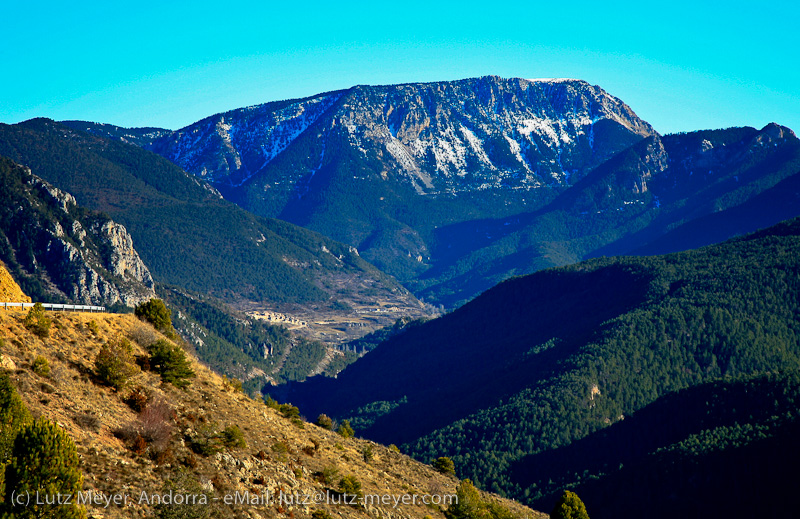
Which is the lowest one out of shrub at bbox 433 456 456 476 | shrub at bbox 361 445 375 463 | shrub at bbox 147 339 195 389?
shrub at bbox 433 456 456 476

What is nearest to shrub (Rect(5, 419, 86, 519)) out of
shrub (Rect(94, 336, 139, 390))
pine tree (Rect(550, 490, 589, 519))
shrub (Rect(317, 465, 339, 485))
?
shrub (Rect(94, 336, 139, 390))

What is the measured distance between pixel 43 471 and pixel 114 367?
565 inches

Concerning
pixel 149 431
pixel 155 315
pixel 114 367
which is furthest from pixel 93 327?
pixel 149 431

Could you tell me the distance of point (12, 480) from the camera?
3525 centimetres

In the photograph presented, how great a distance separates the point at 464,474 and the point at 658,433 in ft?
129

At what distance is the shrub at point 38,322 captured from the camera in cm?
4972

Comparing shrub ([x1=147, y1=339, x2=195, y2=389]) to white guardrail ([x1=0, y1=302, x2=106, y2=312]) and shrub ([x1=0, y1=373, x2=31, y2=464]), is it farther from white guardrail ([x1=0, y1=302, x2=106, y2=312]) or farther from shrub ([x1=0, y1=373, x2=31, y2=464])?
shrub ([x1=0, y1=373, x2=31, y2=464])

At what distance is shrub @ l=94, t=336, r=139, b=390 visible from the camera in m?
48.8

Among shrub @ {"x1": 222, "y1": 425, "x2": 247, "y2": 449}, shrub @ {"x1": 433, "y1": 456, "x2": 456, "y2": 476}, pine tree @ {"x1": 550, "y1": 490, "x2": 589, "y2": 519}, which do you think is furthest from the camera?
shrub @ {"x1": 433, "y1": 456, "x2": 456, "y2": 476}

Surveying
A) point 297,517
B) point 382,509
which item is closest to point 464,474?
point 382,509

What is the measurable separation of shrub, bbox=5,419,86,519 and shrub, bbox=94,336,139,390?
42.1 feet

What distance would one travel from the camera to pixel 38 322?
50.0 m

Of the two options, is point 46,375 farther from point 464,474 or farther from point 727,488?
point 464,474

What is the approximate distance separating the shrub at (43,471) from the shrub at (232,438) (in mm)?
14944
